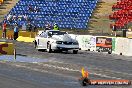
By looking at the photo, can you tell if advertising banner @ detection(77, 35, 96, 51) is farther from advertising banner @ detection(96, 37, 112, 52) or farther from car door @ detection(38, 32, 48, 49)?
car door @ detection(38, 32, 48, 49)

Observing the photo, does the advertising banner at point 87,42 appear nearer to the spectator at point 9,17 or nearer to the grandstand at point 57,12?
the grandstand at point 57,12

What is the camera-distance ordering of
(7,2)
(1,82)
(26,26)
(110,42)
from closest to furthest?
(1,82) → (110,42) → (26,26) → (7,2)

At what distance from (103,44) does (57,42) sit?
4.96 metres

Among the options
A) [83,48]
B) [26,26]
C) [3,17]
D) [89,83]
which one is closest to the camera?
[89,83]

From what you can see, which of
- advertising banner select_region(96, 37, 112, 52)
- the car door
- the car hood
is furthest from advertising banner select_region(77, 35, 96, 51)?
the car door

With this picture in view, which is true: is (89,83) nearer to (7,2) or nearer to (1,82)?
(1,82)

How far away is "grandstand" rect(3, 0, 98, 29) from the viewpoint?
2339 inches

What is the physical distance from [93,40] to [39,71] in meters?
16.9

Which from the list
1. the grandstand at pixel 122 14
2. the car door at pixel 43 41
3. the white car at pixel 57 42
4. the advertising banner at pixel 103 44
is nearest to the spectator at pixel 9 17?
the grandstand at pixel 122 14

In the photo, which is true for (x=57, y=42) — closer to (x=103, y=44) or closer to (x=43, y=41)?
(x=43, y=41)

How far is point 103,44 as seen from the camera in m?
32.9

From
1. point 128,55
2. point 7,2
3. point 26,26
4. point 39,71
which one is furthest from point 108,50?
point 7,2

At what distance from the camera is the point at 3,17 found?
64500mm

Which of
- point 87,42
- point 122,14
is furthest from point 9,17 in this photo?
point 87,42
